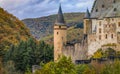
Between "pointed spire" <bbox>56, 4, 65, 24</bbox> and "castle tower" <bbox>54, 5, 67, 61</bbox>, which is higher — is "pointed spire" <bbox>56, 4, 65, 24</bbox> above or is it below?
above

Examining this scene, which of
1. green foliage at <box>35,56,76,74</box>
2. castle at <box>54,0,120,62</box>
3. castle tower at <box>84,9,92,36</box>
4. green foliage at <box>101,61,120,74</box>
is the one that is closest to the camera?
green foliage at <box>35,56,76,74</box>

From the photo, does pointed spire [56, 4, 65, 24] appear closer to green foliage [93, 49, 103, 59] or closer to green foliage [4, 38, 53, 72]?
green foliage [4, 38, 53, 72]

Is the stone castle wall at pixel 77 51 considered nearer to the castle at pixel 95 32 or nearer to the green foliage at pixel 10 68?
the castle at pixel 95 32

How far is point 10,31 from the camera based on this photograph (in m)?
142

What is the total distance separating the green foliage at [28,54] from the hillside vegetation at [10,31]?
7466mm

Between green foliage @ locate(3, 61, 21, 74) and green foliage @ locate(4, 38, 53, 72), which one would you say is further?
green foliage @ locate(4, 38, 53, 72)

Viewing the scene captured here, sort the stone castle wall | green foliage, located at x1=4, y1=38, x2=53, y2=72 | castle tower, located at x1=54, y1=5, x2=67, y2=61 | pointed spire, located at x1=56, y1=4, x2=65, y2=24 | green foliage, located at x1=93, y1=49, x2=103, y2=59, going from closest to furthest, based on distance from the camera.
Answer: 1. green foliage, located at x1=93, y1=49, x2=103, y2=59
2. the stone castle wall
3. castle tower, located at x1=54, y1=5, x2=67, y2=61
4. pointed spire, located at x1=56, y1=4, x2=65, y2=24
5. green foliage, located at x1=4, y1=38, x2=53, y2=72

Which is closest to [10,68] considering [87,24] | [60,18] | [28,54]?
[28,54]

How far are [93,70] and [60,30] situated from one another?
2411cm

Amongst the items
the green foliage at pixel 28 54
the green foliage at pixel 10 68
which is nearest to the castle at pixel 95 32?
the green foliage at pixel 28 54

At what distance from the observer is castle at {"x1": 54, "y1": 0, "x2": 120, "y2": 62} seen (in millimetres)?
106000

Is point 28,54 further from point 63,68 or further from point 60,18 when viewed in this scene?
point 63,68

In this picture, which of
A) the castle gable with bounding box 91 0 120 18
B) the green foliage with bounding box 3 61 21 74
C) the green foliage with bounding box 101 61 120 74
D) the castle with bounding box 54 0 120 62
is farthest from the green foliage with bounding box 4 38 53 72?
the green foliage with bounding box 101 61 120 74

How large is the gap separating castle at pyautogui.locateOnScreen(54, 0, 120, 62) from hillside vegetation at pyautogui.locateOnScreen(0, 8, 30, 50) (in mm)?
16987
